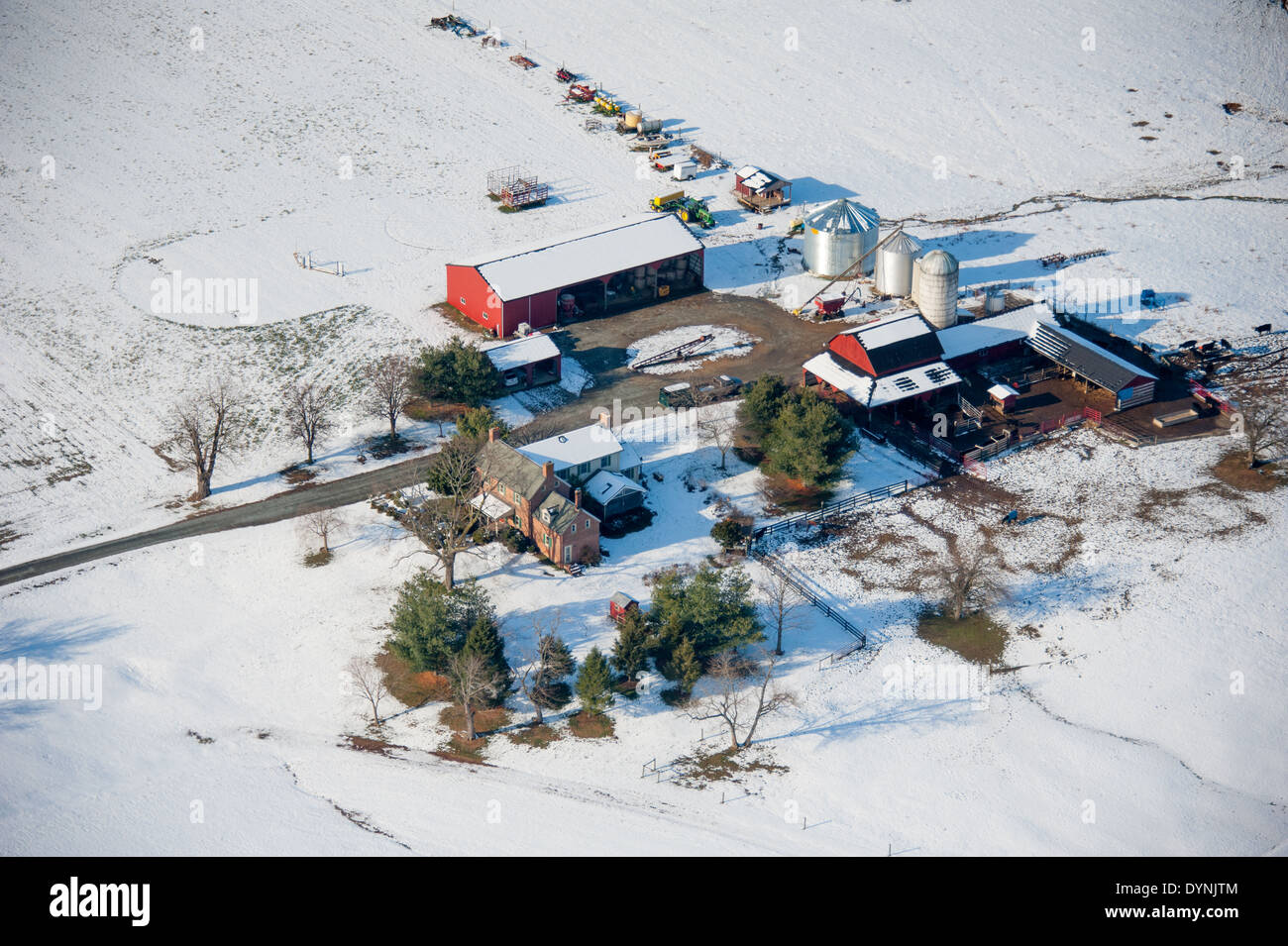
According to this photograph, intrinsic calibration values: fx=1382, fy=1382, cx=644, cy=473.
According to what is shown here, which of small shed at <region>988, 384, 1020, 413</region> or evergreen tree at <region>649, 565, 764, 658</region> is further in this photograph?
small shed at <region>988, 384, 1020, 413</region>

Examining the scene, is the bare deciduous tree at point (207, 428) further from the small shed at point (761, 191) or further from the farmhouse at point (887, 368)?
the small shed at point (761, 191)

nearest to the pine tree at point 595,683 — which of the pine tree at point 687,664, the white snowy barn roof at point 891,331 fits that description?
the pine tree at point 687,664

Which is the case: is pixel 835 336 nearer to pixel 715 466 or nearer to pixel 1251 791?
pixel 715 466

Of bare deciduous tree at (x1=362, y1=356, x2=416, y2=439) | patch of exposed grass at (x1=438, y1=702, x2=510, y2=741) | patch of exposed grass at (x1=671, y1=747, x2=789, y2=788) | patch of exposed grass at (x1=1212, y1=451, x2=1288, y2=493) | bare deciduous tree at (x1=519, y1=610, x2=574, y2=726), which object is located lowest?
patch of exposed grass at (x1=671, y1=747, x2=789, y2=788)

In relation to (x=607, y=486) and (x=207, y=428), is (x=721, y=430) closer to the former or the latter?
(x=607, y=486)

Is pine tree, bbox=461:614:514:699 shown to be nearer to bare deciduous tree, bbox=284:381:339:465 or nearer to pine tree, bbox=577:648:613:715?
pine tree, bbox=577:648:613:715

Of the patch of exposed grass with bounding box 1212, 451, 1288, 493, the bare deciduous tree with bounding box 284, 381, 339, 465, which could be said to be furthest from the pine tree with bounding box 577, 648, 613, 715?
the patch of exposed grass with bounding box 1212, 451, 1288, 493
